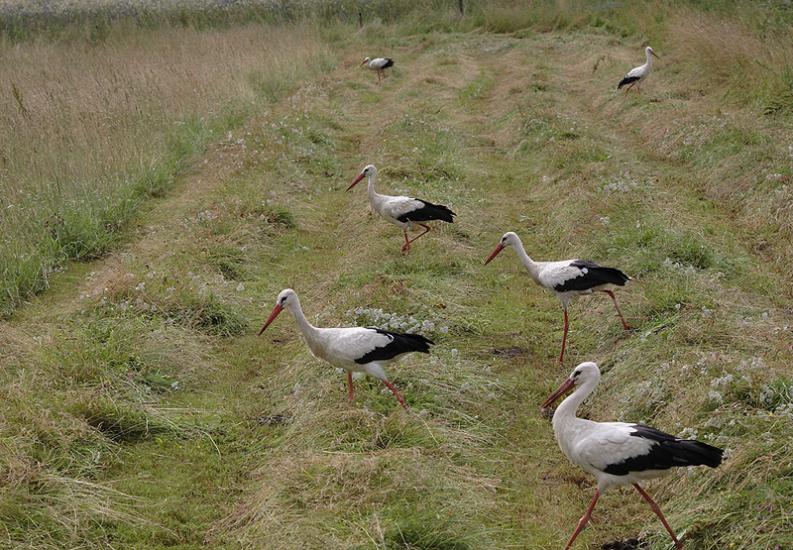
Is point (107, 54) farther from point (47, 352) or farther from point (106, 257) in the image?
point (47, 352)

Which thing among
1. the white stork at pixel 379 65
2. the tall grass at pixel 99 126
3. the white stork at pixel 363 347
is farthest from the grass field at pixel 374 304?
the white stork at pixel 379 65

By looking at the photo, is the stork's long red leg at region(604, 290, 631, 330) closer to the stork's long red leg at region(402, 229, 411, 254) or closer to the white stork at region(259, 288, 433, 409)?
the white stork at region(259, 288, 433, 409)

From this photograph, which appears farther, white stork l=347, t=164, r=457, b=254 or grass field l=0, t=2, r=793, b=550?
white stork l=347, t=164, r=457, b=254

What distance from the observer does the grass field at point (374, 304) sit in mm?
4547

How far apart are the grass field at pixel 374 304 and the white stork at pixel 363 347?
22 centimetres

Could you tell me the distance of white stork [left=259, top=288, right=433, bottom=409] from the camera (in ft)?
18.4

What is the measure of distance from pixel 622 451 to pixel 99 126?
1000cm

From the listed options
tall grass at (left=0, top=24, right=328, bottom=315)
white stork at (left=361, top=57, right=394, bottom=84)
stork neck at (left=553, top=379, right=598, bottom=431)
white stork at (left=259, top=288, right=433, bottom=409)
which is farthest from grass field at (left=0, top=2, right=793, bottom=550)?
white stork at (left=361, top=57, right=394, bottom=84)

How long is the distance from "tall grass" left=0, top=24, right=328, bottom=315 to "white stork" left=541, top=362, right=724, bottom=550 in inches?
209

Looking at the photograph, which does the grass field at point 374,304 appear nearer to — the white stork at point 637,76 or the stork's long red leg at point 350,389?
the stork's long red leg at point 350,389

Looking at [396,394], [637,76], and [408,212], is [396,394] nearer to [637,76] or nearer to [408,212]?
[408,212]

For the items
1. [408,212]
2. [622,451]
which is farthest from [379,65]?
[622,451]

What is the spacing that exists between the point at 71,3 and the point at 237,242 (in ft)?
114

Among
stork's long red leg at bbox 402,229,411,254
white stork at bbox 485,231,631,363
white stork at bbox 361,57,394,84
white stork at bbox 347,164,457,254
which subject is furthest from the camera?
white stork at bbox 361,57,394,84
